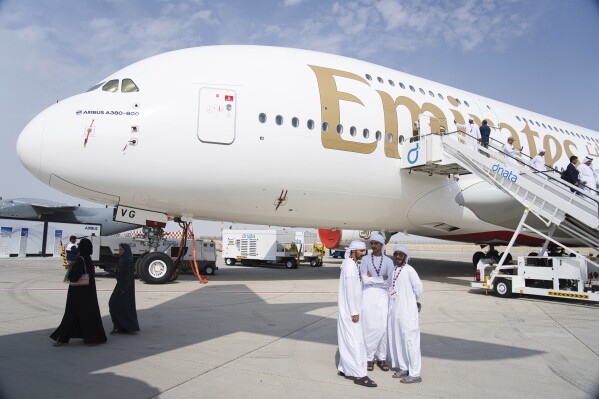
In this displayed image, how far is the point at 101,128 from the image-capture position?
428 inches

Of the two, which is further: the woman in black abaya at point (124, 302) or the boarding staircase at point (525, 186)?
the boarding staircase at point (525, 186)

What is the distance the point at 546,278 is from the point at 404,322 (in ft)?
26.9

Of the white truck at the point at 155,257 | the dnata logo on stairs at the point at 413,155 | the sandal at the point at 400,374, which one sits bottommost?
the sandal at the point at 400,374

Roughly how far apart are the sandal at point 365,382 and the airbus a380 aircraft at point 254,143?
307 inches

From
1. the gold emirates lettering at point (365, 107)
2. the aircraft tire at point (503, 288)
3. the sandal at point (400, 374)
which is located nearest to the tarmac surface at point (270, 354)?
the sandal at point (400, 374)

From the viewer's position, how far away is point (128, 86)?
457 inches

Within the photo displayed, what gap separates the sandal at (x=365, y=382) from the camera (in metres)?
4.61

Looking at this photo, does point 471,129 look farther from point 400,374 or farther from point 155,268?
point 400,374

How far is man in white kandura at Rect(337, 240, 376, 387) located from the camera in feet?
15.6

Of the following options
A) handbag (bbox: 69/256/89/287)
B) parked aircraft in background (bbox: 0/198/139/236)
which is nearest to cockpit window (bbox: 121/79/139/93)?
handbag (bbox: 69/256/89/287)

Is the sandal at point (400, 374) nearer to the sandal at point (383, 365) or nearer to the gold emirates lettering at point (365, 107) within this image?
the sandal at point (383, 365)

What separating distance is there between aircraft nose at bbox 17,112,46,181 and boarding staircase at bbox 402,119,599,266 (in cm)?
1020

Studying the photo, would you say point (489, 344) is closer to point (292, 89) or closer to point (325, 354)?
point (325, 354)

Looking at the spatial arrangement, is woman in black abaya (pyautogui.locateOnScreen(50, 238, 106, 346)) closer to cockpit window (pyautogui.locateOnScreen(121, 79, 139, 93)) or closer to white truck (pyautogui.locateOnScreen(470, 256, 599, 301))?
cockpit window (pyautogui.locateOnScreen(121, 79, 139, 93))
